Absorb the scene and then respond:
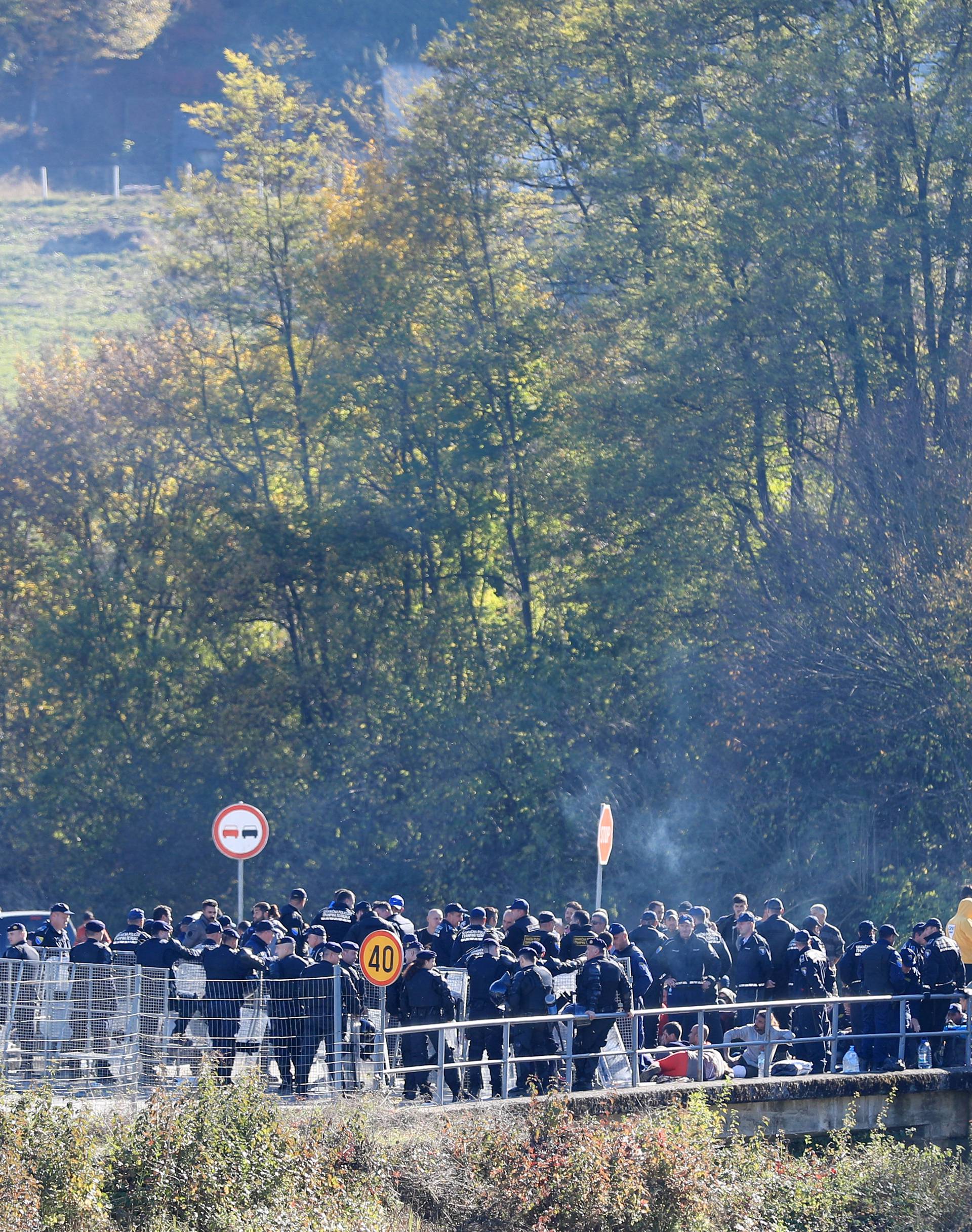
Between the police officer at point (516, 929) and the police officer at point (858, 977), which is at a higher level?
the police officer at point (516, 929)

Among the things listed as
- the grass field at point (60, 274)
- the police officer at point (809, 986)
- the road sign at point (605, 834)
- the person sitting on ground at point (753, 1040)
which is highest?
the grass field at point (60, 274)

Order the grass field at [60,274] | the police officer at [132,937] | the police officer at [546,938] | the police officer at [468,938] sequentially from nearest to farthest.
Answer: the police officer at [132,937] < the police officer at [468,938] < the police officer at [546,938] < the grass field at [60,274]

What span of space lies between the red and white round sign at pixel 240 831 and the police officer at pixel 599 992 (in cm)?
407

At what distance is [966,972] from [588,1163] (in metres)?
6.32

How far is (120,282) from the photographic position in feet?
249

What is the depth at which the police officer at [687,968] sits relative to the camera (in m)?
18.5

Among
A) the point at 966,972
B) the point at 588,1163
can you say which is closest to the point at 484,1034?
the point at 588,1163

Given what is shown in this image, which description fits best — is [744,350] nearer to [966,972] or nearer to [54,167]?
[966,972]

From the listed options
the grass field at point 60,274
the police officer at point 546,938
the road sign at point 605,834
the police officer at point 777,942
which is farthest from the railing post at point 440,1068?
the grass field at point 60,274

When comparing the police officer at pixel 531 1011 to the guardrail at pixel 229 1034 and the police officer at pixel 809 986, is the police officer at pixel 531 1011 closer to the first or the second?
the guardrail at pixel 229 1034

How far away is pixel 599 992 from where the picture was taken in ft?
54.4

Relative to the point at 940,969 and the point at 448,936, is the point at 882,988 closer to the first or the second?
the point at 940,969

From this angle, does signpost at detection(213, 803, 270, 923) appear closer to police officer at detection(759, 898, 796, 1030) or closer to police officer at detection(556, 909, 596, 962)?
police officer at detection(556, 909, 596, 962)

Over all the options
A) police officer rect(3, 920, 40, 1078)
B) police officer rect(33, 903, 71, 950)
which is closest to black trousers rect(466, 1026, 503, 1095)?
police officer rect(3, 920, 40, 1078)
